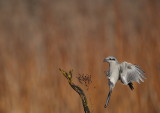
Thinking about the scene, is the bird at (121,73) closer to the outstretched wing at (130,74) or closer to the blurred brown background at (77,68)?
the outstretched wing at (130,74)

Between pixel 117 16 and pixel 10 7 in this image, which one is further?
pixel 10 7

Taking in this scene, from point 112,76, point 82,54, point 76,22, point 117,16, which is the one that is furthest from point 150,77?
point 76,22

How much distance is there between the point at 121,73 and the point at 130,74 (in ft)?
0.08

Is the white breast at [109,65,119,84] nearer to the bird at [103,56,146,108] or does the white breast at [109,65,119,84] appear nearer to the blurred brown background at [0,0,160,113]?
the bird at [103,56,146,108]

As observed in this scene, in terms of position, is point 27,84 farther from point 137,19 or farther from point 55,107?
point 137,19

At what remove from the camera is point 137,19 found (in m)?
4.05

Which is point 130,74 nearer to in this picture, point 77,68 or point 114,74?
point 114,74

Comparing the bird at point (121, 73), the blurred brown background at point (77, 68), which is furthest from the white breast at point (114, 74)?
the blurred brown background at point (77, 68)

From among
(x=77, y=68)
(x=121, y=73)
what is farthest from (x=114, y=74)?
(x=77, y=68)

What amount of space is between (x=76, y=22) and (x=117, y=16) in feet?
5.35

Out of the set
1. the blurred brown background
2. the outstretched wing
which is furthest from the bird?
the blurred brown background

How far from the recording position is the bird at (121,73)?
160 centimetres

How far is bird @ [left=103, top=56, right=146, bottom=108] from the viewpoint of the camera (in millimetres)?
1604

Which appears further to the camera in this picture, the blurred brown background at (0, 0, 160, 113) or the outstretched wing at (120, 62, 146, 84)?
the blurred brown background at (0, 0, 160, 113)
